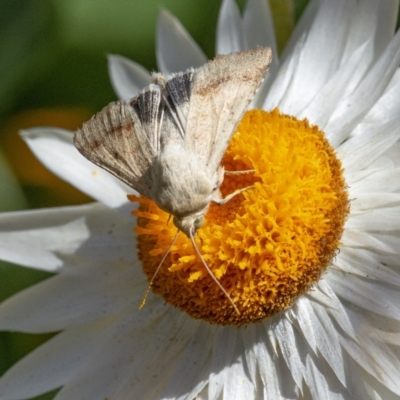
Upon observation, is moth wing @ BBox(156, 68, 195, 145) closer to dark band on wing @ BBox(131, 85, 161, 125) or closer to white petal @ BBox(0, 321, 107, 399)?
dark band on wing @ BBox(131, 85, 161, 125)

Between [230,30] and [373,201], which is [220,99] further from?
[230,30]

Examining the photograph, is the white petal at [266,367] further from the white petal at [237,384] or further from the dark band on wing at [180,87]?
the dark band on wing at [180,87]

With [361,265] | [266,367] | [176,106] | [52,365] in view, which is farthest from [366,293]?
[52,365]

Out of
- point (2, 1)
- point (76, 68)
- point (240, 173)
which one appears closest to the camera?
point (240, 173)

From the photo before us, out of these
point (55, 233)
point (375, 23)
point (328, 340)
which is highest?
point (375, 23)

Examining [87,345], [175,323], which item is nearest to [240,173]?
[175,323]

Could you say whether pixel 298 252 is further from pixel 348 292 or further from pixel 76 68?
pixel 76 68
